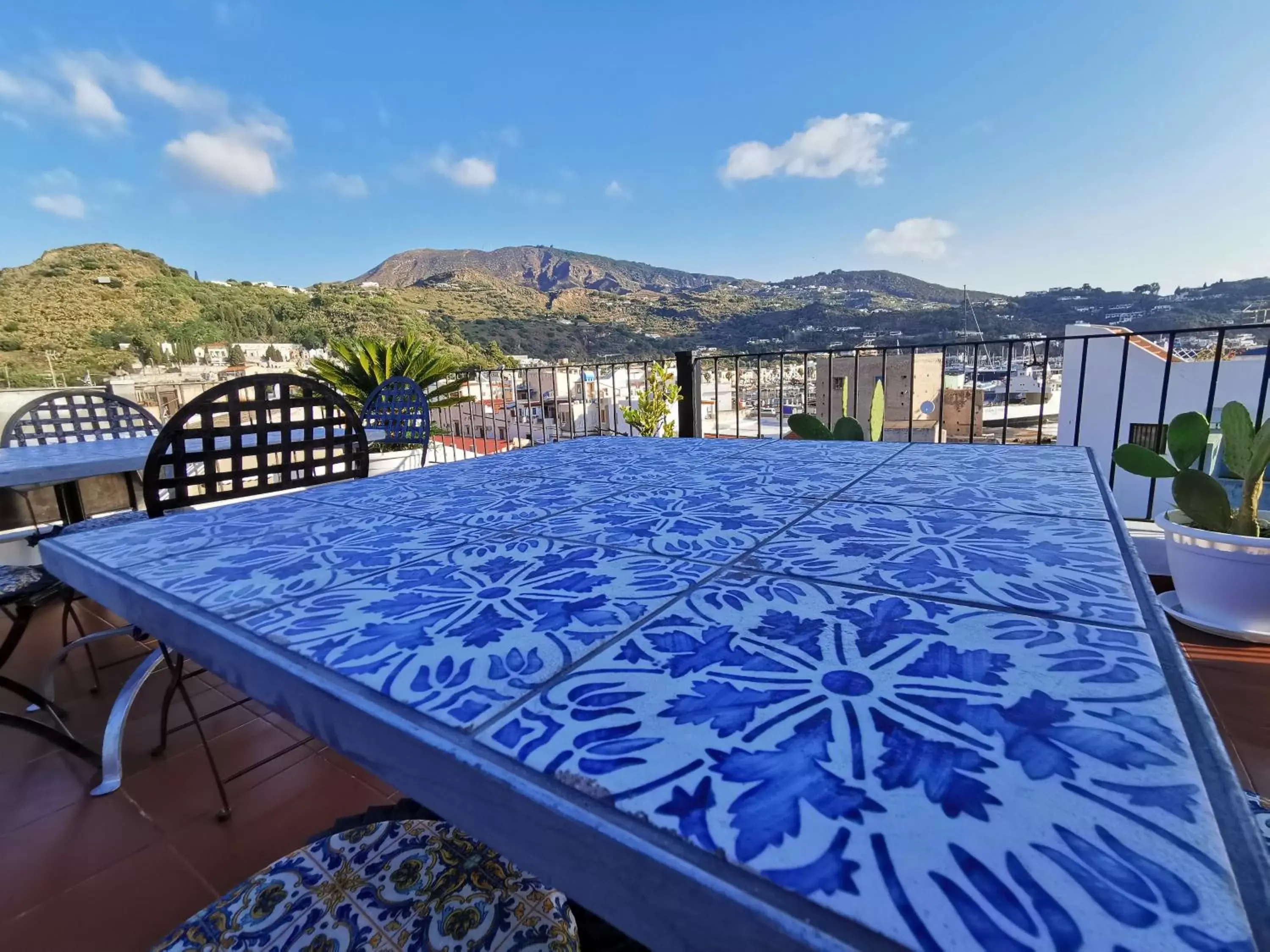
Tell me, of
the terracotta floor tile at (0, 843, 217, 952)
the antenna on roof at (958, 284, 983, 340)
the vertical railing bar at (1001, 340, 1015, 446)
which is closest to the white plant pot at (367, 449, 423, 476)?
the terracotta floor tile at (0, 843, 217, 952)

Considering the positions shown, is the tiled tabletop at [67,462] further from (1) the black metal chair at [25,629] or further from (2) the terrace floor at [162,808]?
(2) the terrace floor at [162,808]

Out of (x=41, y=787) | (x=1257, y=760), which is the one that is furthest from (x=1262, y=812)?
(x=41, y=787)

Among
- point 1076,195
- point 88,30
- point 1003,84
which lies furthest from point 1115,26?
point 88,30

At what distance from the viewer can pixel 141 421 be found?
10.3ft

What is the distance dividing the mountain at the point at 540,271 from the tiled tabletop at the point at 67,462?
108 ft

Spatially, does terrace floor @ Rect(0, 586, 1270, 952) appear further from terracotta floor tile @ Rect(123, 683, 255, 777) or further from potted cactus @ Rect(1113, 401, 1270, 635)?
potted cactus @ Rect(1113, 401, 1270, 635)

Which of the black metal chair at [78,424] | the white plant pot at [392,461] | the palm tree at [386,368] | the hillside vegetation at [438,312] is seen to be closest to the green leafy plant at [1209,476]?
the white plant pot at [392,461]

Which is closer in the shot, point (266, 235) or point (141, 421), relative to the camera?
point (141, 421)

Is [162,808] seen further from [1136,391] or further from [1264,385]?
[1136,391]

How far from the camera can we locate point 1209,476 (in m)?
2.01

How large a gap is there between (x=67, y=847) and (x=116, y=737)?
0.89ft

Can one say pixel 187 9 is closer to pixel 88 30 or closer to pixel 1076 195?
pixel 88 30

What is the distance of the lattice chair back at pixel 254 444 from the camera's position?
133cm

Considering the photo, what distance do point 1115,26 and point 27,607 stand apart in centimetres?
1245
